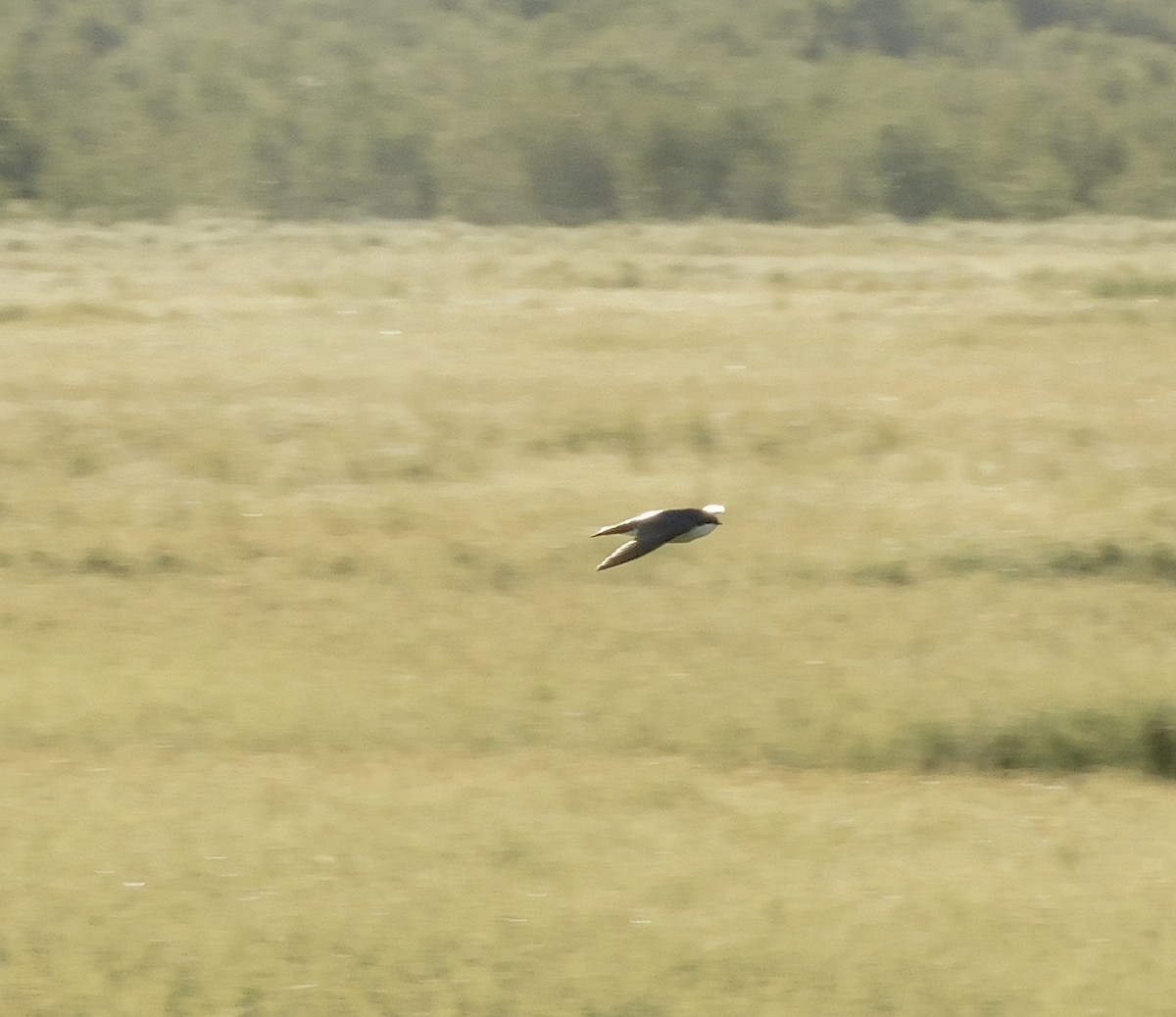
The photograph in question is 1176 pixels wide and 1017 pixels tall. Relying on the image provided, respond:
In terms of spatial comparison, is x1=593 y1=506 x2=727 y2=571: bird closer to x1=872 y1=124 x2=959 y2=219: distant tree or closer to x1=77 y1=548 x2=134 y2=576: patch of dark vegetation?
x1=77 y1=548 x2=134 y2=576: patch of dark vegetation

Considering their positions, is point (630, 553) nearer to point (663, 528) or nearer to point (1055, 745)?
point (663, 528)

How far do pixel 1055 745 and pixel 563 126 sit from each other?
1471 inches

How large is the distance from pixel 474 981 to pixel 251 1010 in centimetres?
66

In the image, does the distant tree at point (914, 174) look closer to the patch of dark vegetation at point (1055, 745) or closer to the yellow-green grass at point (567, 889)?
the patch of dark vegetation at point (1055, 745)

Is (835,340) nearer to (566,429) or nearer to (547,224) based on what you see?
(566,429)

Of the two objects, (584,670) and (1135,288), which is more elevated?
(584,670)

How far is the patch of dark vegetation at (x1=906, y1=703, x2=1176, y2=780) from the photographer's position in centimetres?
833

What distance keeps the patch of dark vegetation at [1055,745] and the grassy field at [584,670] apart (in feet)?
0.06

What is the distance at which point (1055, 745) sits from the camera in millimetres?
8406

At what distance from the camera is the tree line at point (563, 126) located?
4353cm

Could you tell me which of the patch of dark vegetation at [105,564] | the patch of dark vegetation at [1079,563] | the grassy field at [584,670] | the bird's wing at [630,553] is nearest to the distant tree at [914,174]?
the grassy field at [584,670]

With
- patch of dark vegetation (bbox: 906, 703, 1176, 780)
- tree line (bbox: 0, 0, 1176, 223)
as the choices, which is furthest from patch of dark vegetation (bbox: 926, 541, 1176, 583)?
tree line (bbox: 0, 0, 1176, 223)

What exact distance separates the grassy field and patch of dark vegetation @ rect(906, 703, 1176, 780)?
18mm

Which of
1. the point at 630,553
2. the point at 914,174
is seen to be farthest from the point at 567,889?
the point at 914,174
